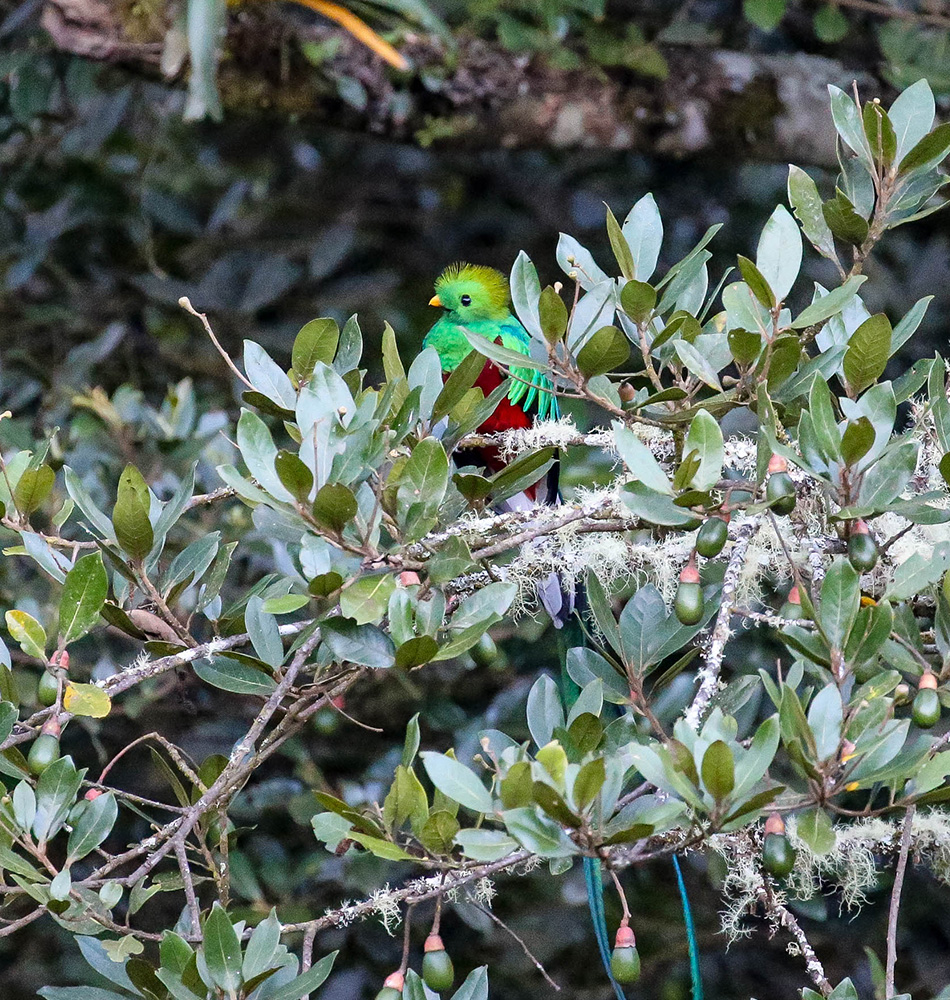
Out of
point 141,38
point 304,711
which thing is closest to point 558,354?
point 304,711

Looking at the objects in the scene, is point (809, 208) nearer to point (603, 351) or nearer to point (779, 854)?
point (603, 351)

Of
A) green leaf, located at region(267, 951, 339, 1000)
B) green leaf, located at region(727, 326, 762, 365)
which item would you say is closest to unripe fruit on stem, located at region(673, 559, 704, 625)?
green leaf, located at region(727, 326, 762, 365)

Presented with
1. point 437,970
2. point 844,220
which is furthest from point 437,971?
point 844,220

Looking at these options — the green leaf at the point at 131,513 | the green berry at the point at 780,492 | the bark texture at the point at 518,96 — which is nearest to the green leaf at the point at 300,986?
the green leaf at the point at 131,513

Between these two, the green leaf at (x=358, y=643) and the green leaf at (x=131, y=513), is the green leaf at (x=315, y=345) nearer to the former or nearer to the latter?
the green leaf at (x=131, y=513)

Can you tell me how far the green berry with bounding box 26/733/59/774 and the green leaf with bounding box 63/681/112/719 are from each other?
0.13 ft

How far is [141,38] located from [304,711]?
1.80 metres

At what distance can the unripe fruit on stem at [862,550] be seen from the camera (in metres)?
1.02

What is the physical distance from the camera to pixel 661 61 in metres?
2.81

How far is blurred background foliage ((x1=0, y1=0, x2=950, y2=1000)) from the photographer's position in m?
2.71

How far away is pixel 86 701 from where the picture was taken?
1.15 m

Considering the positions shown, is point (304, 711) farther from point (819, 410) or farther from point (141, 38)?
point (141, 38)

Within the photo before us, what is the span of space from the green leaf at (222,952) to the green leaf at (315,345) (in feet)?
1.80

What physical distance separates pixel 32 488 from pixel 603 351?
2.00 feet
